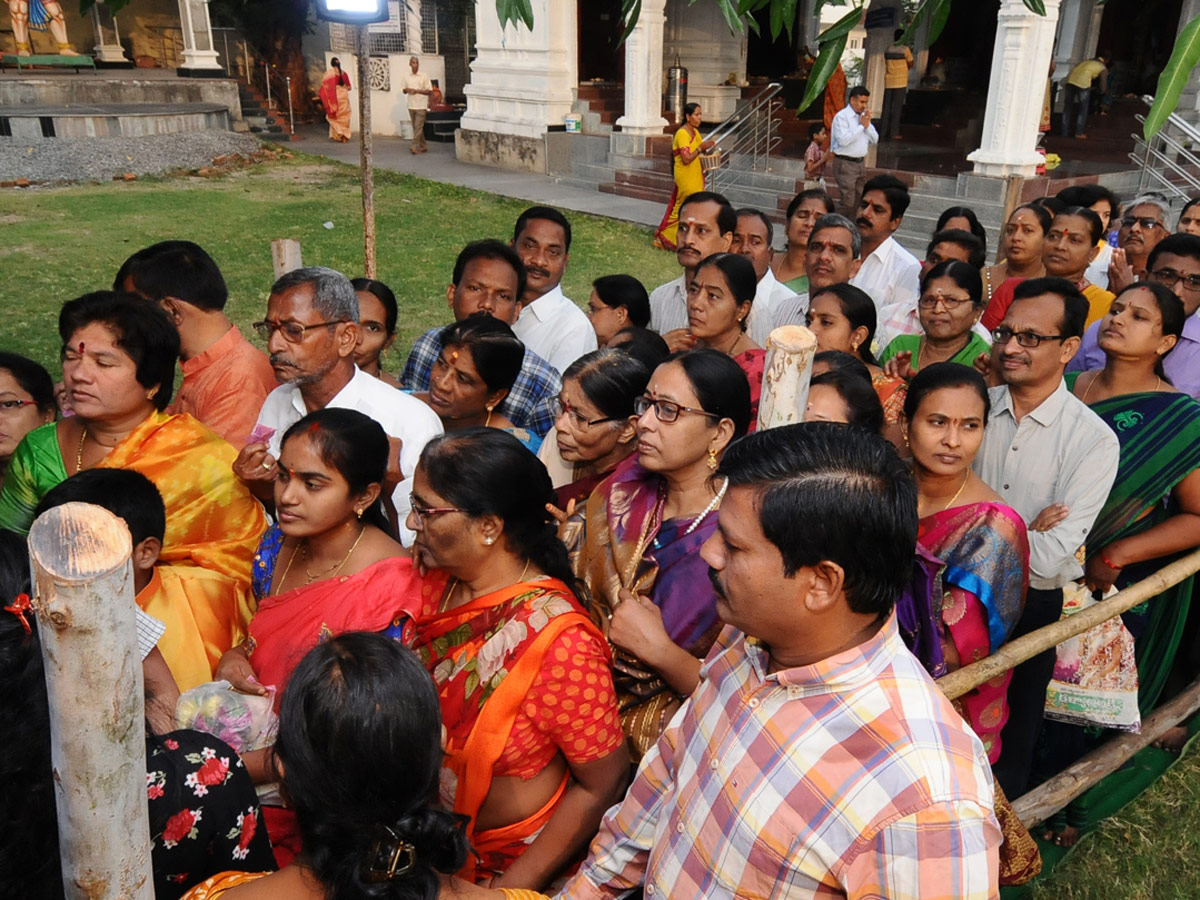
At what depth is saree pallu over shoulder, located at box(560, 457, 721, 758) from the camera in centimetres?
248

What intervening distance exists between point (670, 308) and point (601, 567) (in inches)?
122

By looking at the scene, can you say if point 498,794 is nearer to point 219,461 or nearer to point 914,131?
point 219,461

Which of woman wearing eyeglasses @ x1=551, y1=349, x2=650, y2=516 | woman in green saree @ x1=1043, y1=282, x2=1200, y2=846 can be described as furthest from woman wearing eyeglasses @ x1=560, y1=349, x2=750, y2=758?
woman in green saree @ x1=1043, y1=282, x2=1200, y2=846

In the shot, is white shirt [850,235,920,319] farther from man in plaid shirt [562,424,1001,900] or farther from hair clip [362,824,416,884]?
hair clip [362,824,416,884]

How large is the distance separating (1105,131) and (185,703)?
18.7 metres

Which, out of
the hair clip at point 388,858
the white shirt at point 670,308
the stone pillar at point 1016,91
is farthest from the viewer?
the stone pillar at point 1016,91

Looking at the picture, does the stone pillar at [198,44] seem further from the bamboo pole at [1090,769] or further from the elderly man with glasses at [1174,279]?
the bamboo pole at [1090,769]

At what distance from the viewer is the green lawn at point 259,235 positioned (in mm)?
9828

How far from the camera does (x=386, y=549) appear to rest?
284cm

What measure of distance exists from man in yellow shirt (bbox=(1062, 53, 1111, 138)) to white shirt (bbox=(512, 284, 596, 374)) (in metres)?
15.1

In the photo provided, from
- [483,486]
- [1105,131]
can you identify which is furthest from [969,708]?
[1105,131]

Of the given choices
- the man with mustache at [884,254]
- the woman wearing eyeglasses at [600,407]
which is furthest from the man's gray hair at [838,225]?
the woman wearing eyeglasses at [600,407]

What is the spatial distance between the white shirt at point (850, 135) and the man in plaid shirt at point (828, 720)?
11653 mm

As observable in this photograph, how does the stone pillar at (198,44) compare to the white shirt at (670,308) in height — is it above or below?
above
